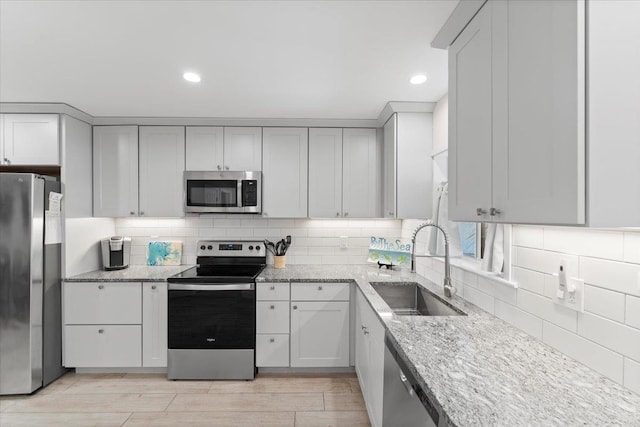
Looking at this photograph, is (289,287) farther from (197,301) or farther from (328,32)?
(328,32)

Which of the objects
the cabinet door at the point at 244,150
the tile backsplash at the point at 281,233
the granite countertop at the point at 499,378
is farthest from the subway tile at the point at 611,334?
the cabinet door at the point at 244,150

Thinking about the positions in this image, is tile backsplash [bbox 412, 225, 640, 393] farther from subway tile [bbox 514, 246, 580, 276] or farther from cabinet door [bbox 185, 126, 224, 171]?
cabinet door [bbox 185, 126, 224, 171]

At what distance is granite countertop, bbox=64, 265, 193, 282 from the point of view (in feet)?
8.95

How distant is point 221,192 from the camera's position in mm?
3051

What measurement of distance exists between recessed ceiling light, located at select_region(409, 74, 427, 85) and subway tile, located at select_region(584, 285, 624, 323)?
154cm

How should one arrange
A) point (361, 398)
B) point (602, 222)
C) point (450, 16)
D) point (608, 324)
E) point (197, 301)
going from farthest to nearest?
point (197, 301), point (361, 398), point (450, 16), point (608, 324), point (602, 222)

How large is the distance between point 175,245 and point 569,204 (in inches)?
129

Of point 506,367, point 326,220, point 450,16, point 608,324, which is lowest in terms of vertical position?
point 506,367

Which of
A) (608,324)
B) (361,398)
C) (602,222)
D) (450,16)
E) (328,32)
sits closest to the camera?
(602,222)

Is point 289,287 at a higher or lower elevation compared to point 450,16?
lower

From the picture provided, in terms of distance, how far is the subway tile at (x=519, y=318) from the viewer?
1.39 meters

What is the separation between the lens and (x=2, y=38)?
167cm

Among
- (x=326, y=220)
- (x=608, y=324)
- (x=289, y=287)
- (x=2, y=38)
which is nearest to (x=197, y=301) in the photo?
(x=289, y=287)

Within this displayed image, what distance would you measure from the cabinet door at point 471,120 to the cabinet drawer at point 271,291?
5.52ft
